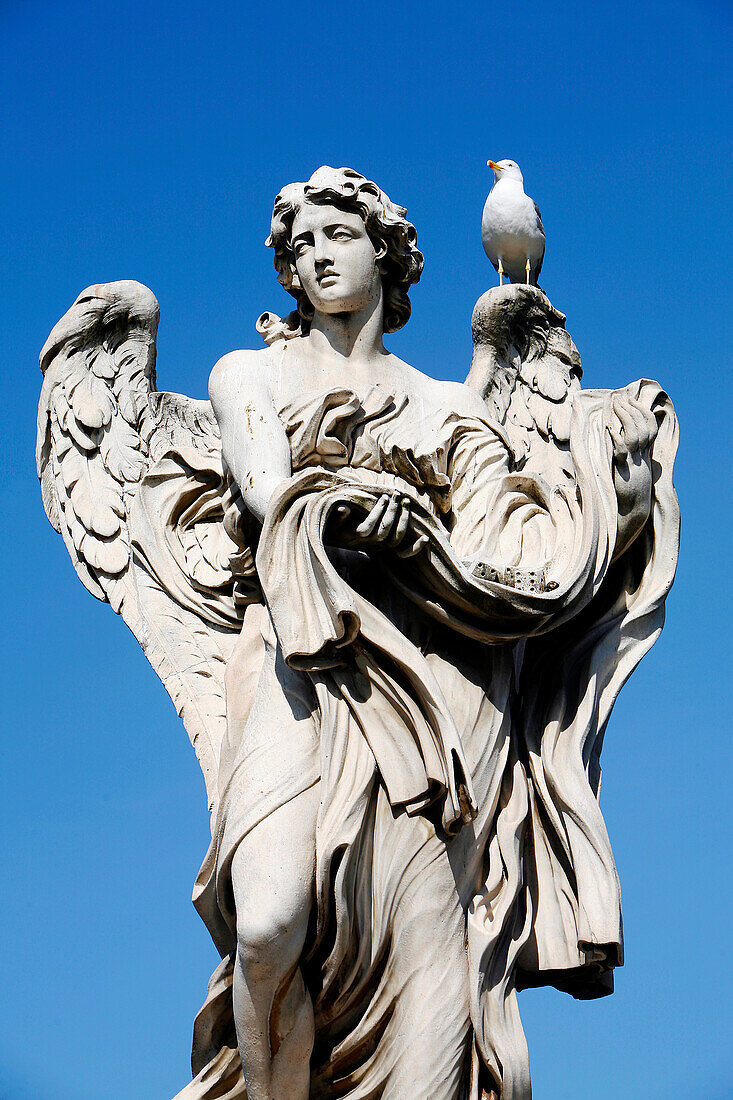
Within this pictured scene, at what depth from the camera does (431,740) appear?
7008 mm

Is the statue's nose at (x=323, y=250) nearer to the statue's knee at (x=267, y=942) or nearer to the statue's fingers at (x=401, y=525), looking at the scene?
the statue's fingers at (x=401, y=525)

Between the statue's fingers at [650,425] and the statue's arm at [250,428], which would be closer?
the statue's arm at [250,428]

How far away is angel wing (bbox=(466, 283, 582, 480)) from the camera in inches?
325

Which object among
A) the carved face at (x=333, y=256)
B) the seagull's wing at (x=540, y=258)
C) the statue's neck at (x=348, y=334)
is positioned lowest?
the statue's neck at (x=348, y=334)

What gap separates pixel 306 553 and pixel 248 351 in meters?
1.16

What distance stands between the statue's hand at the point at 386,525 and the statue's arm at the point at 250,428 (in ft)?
1.15

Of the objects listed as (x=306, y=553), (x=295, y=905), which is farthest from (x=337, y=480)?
(x=295, y=905)

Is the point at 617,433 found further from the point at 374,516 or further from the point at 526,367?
the point at 374,516

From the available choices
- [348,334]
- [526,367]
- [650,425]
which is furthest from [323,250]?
[650,425]

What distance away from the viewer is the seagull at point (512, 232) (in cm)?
889

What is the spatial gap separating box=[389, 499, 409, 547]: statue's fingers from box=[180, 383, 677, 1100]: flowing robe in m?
0.05

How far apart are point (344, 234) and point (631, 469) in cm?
140

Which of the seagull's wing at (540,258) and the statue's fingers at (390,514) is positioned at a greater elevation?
the seagull's wing at (540,258)

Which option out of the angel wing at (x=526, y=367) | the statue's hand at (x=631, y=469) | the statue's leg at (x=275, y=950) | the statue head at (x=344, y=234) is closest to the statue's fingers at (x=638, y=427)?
the statue's hand at (x=631, y=469)
